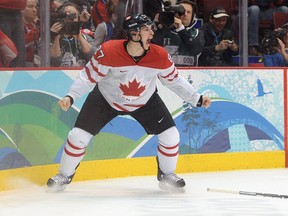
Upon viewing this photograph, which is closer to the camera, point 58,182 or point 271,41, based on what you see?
point 58,182

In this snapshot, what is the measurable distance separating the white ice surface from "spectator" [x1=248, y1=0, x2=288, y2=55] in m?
1.60

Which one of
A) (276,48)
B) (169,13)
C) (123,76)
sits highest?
(169,13)

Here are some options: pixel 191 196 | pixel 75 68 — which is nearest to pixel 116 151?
pixel 75 68

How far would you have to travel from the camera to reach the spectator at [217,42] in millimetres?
8664

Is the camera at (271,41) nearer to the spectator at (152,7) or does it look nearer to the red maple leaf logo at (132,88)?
the spectator at (152,7)

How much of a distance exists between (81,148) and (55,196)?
0.38m

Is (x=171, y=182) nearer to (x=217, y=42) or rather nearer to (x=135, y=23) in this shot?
(x=135, y=23)

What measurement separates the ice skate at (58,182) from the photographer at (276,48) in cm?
286

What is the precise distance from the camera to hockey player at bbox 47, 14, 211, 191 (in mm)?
6699

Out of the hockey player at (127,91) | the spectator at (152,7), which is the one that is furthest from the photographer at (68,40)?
the hockey player at (127,91)

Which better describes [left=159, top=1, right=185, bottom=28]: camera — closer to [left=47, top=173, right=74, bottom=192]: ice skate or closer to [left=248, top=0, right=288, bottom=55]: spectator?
[left=248, top=0, right=288, bottom=55]: spectator

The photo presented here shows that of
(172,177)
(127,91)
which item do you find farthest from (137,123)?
(127,91)

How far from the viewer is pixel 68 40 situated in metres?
7.78

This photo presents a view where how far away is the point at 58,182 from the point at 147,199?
2.23 feet
